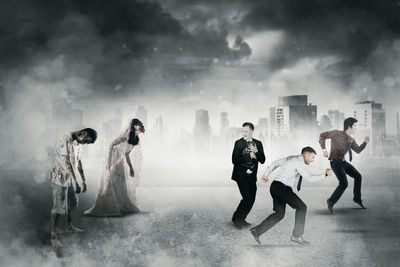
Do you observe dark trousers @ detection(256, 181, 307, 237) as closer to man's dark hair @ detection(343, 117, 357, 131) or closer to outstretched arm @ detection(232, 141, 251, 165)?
outstretched arm @ detection(232, 141, 251, 165)

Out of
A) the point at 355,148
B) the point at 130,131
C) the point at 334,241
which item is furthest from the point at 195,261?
the point at 355,148

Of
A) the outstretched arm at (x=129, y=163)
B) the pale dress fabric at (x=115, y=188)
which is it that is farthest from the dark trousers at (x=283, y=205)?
the pale dress fabric at (x=115, y=188)

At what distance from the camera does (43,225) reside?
848 cm

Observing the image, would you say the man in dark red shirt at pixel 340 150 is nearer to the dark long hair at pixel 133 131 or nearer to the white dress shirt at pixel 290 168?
the white dress shirt at pixel 290 168

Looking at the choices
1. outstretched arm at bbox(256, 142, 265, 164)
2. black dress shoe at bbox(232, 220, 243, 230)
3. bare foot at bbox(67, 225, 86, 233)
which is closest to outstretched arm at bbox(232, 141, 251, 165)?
outstretched arm at bbox(256, 142, 265, 164)

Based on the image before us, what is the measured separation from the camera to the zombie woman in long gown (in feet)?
30.0

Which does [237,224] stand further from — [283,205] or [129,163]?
[129,163]

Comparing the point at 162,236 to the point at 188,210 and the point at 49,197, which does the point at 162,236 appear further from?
the point at 49,197

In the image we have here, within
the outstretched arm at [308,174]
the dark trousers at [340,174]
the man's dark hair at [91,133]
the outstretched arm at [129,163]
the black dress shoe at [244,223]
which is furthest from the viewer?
the dark trousers at [340,174]

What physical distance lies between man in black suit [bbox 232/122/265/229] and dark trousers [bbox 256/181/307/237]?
1.02 metres

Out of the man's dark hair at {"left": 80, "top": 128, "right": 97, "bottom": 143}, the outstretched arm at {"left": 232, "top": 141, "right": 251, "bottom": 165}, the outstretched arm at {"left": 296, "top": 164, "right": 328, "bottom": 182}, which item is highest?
the man's dark hair at {"left": 80, "top": 128, "right": 97, "bottom": 143}

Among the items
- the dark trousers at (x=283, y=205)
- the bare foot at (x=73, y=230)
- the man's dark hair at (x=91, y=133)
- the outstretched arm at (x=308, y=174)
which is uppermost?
the man's dark hair at (x=91, y=133)

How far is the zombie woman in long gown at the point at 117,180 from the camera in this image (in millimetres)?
9141

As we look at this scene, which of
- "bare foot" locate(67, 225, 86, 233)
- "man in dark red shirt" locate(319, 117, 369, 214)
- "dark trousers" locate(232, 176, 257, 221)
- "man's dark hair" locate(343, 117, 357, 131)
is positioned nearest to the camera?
"bare foot" locate(67, 225, 86, 233)
